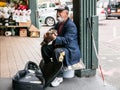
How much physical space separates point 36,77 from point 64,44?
877 millimetres

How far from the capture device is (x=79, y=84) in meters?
6.05

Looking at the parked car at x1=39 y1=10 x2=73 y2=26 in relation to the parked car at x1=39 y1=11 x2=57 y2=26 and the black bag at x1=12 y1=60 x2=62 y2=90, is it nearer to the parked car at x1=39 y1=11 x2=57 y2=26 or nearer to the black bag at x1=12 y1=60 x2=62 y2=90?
the parked car at x1=39 y1=11 x2=57 y2=26

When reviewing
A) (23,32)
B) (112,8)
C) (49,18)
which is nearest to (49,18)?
(49,18)

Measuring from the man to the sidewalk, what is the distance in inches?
6.4

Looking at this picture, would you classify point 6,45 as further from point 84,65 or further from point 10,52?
point 84,65

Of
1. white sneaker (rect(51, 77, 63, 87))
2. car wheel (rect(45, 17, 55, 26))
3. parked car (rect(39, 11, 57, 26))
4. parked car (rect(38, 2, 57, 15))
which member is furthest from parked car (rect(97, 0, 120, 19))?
white sneaker (rect(51, 77, 63, 87))

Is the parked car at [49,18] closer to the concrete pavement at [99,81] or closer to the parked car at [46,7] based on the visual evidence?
the parked car at [46,7]

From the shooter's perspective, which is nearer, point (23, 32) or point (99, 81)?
point (99, 81)

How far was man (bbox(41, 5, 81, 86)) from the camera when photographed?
19.7ft

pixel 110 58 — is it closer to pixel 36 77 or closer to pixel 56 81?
pixel 56 81

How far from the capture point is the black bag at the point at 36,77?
5402 millimetres

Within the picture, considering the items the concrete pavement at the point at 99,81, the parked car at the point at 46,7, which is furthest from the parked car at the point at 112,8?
the concrete pavement at the point at 99,81

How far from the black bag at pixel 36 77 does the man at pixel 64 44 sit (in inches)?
8.3

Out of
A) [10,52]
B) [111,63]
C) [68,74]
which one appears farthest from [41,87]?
[10,52]
